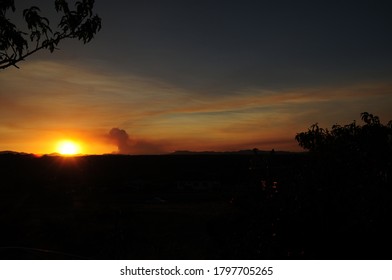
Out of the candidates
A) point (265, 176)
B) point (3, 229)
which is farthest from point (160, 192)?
point (265, 176)

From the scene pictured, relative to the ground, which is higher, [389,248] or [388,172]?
[388,172]

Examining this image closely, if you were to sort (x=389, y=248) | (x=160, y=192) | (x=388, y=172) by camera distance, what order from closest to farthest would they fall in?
(x=389, y=248), (x=388, y=172), (x=160, y=192)

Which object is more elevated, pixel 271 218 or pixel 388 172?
pixel 388 172

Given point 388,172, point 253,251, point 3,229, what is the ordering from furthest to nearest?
point 3,229, point 388,172, point 253,251

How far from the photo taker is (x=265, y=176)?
10.4 meters
